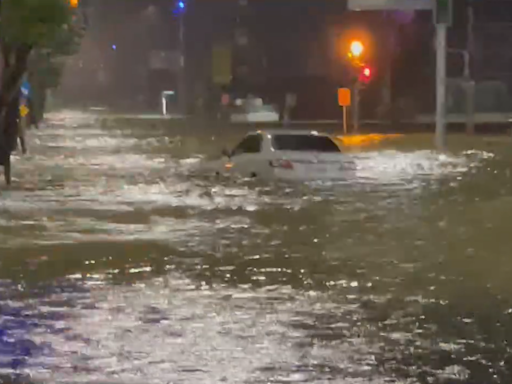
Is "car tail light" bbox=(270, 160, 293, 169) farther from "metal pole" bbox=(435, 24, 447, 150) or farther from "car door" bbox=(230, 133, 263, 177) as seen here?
"metal pole" bbox=(435, 24, 447, 150)

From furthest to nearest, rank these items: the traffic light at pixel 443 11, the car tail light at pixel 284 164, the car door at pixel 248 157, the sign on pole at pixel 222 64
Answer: the sign on pole at pixel 222 64 < the traffic light at pixel 443 11 < the car door at pixel 248 157 < the car tail light at pixel 284 164

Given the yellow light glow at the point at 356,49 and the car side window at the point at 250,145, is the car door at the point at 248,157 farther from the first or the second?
the yellow light glow at the point at 356,49

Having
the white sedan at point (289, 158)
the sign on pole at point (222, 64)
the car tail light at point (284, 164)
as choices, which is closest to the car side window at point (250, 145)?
the white sedan at point (289, 158)

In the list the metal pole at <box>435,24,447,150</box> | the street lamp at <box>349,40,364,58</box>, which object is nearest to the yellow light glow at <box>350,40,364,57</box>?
the street lamp at <box>349,40,364,58</box>

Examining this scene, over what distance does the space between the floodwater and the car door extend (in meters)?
0.33

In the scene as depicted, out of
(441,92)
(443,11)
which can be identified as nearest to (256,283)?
(443,11)

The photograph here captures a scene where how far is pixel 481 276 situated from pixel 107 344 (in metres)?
5.14

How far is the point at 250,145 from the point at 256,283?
13.9 meters

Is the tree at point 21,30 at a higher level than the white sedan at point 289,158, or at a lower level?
higher

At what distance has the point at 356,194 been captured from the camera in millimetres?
23172

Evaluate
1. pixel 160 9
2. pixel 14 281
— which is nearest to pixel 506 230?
pixel 14 281

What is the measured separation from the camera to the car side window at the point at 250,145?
2545 cm

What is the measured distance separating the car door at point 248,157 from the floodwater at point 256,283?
0.33m

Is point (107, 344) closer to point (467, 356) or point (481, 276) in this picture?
point (467, 356)
